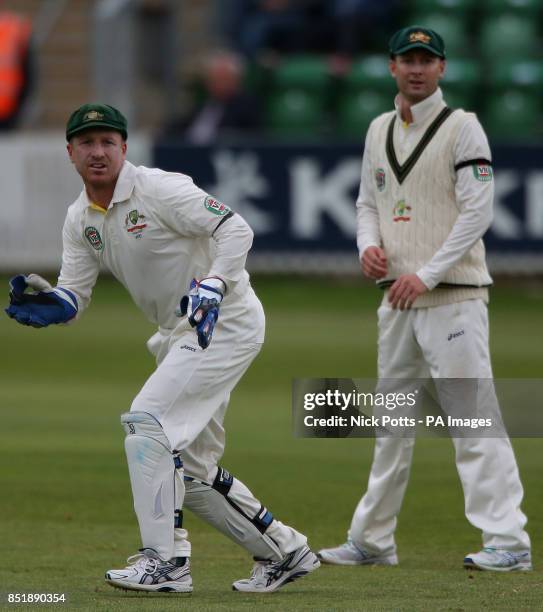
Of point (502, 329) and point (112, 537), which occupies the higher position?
point (502, 329)

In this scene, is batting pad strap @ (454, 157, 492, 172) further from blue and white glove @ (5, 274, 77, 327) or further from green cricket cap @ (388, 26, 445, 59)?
blue and white glove @ (5, 274, 77, 327)

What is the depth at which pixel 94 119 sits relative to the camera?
5496 mm

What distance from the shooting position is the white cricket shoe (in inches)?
241

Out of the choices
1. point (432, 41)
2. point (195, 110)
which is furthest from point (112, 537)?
point (195, 110)

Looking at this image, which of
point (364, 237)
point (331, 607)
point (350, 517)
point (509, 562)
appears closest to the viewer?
point (331, 607)

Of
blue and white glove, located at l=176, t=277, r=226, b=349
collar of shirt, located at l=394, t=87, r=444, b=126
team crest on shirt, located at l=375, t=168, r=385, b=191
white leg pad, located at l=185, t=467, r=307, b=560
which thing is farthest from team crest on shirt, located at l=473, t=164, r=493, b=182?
white leg pad, located at l=185, t=467, r=307, b=560

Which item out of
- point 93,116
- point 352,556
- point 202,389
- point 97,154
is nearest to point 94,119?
point 93,116

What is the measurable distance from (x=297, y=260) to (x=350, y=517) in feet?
33.0

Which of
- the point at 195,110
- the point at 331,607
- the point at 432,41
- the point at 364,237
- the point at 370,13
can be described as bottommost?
the point at 331,607

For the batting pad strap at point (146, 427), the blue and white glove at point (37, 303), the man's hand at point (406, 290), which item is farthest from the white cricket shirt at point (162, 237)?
the man's hand at point (406, 290)

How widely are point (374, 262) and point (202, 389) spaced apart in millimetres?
1222

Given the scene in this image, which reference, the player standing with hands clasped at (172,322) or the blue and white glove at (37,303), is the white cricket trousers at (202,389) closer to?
the player standing with hands clasped at (172,322)

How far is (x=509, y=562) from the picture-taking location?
6129mm

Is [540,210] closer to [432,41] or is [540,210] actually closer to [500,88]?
[500,88]
